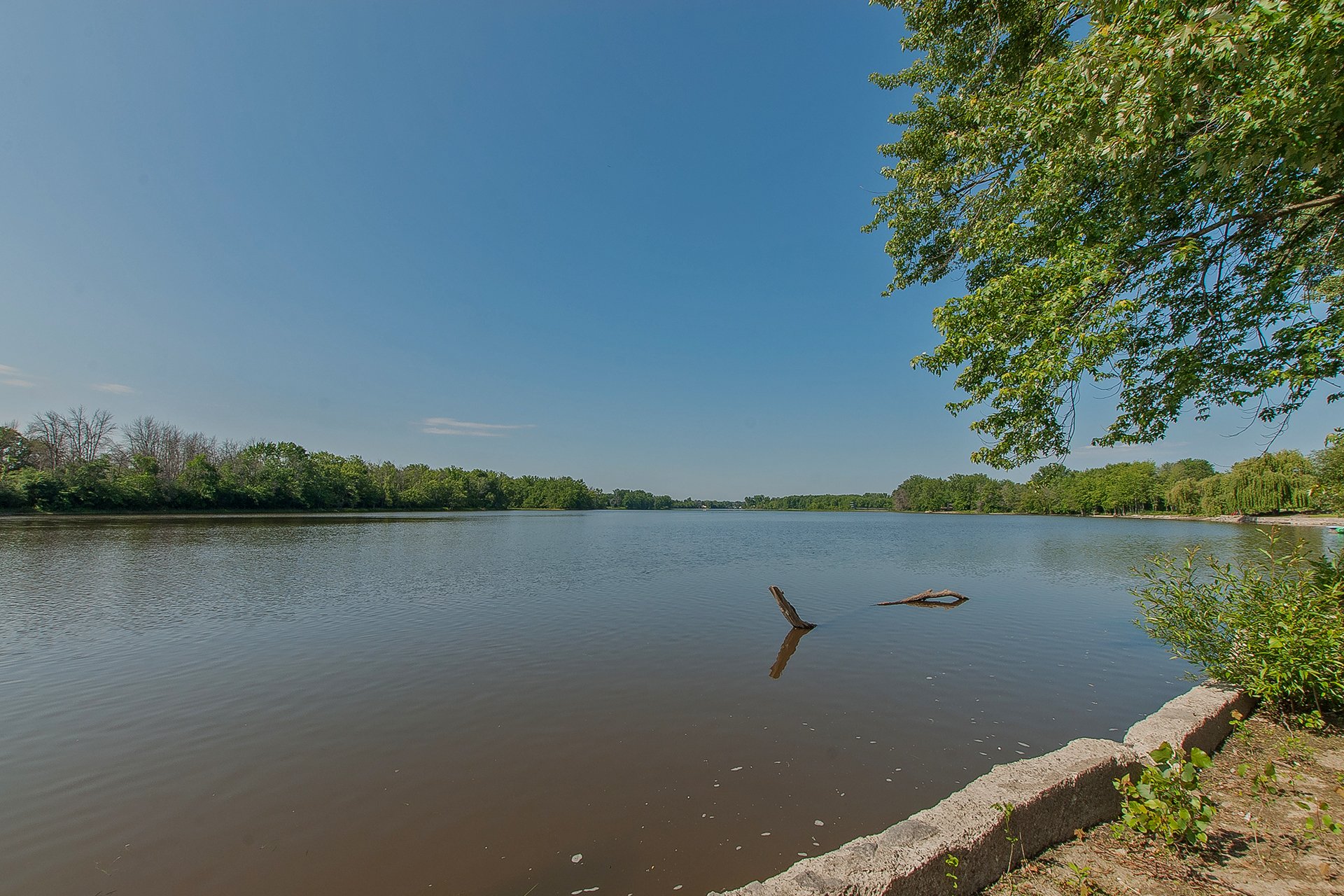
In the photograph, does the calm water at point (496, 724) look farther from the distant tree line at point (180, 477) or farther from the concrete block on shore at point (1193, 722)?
the distant tree line at point (180, 477)

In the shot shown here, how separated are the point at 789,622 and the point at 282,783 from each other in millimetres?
10045

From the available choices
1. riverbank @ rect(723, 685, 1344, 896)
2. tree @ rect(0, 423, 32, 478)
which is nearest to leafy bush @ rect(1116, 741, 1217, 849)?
riverbank @ rect(723, 685, 1344, 896)

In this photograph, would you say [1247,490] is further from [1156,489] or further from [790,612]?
[790,612]

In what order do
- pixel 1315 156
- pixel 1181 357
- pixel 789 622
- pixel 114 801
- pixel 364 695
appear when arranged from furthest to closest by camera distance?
pixel 789 622, pixel 364 695, pixel 1181 357, pixel 114 801, pixel 1315 156

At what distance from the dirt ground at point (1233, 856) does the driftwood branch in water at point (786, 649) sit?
6072mm

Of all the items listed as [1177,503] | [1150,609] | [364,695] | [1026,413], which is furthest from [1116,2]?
[1177,503]

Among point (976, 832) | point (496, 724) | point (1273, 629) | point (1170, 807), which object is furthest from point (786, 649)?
point (976, 832)

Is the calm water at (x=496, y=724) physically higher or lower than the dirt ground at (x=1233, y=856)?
lower

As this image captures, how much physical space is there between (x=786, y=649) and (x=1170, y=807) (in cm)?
802

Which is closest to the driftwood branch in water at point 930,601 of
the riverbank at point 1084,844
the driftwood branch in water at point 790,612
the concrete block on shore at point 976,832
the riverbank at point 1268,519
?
the driftwood branch in water at point 790,612

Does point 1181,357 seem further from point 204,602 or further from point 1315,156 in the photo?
point 204,602

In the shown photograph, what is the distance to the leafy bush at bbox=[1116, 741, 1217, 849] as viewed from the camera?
3.13 metres

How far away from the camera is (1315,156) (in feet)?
15.6

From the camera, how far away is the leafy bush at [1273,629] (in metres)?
4.80
